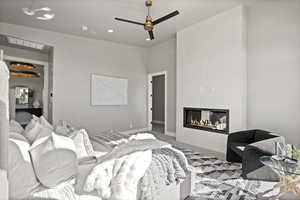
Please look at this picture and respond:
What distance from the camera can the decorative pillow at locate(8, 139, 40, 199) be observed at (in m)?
1.35

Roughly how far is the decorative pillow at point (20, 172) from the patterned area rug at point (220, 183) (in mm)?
1252

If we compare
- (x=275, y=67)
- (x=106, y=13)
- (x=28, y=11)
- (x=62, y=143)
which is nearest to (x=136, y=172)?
(x=62, y=143)

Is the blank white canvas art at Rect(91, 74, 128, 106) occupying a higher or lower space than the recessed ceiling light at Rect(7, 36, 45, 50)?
lower

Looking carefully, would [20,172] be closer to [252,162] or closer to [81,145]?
[81,145]

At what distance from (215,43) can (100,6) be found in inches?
107

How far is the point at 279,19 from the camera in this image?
3652mm

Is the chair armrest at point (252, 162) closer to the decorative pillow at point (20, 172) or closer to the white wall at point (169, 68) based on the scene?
the decorative pillow at point (20, 172)

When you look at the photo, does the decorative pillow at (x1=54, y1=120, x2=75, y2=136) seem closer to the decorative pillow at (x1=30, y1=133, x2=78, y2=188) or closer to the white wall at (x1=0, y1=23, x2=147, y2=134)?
the decorative pillow at (x1=30, y1=133, x2=78, y2=188)

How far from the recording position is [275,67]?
367cm

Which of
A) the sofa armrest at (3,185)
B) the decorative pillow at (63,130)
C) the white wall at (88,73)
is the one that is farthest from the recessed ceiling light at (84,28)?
the sofa armrest at (3,185)

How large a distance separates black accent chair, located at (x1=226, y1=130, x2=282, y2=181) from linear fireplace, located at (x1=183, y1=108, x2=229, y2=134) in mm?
667

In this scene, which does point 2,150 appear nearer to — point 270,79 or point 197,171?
point 197,171

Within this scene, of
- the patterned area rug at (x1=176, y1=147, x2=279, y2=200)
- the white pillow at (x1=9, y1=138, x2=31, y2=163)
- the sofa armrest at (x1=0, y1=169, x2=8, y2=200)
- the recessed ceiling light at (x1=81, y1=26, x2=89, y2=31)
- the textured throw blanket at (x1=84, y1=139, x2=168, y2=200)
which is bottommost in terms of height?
the patterned area rug at (x1=176, y1=147, x2=279, y2=200)

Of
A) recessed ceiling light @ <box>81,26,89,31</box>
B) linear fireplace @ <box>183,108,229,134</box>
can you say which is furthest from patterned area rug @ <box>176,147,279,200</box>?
recessed ceiling light @ <box>81,26,89,31</box>
